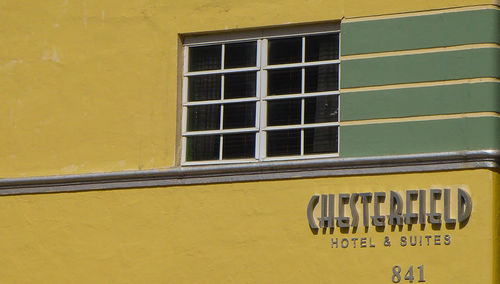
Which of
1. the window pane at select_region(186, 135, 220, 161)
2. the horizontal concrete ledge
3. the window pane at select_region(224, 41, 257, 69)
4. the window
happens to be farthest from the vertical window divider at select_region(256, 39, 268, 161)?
the window pane at select_region(186, 135, 220, 161)

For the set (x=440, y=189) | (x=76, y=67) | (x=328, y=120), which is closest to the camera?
(x=440, y=189)

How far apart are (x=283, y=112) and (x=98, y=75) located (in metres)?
2.54

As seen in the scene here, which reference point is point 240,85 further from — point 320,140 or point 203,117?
point 320,140

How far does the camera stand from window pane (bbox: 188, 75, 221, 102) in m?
16.3

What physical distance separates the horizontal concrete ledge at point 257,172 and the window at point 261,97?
275mm

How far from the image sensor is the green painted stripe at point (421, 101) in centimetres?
1462

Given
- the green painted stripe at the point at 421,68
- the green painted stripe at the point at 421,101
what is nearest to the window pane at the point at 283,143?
the green painted stripe at the point at 421,101

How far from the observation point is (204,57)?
1639 cm

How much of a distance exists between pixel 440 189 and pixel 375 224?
2.76ft

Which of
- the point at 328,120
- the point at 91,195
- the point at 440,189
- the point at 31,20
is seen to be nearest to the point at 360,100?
the point at 328,120

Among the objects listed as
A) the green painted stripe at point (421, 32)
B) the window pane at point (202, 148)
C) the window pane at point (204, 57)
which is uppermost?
the green painted stripe at point (421, 32)

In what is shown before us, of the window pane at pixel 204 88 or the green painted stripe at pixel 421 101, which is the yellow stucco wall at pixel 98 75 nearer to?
the window pane at pixel 204 88

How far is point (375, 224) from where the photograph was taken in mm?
14750

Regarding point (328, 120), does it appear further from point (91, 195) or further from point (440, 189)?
point (91, 195)
